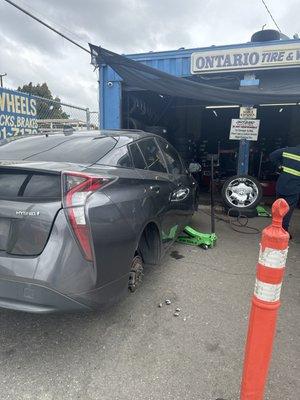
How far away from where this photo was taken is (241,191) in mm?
7051

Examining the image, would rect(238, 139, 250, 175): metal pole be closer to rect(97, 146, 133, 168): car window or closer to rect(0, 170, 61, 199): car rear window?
rect(97, 146, 133, 168): car window

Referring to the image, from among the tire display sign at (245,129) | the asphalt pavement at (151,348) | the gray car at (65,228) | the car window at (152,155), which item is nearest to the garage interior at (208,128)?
the tire display sign at (245,129)

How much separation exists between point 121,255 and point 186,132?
12.7 metres

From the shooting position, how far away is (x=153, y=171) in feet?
11.9

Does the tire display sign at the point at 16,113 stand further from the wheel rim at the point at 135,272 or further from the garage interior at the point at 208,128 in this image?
the wheel rim at the point at 135,272

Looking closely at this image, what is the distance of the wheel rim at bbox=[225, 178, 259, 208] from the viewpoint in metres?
6.99

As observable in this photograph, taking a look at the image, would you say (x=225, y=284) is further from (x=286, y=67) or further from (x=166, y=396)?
(x=286, y=67)

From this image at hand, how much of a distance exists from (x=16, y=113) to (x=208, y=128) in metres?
10.2

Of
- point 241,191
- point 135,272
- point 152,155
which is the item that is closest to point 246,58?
point 241,191

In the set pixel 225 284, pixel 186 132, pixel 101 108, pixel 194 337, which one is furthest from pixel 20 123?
pixel 186 132

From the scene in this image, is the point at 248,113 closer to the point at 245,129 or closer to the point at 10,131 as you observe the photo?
the point at 245,129

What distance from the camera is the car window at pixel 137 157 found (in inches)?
128

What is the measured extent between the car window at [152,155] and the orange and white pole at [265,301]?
1.99 meters

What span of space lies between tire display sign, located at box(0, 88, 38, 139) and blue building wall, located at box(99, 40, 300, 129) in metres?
1.71
